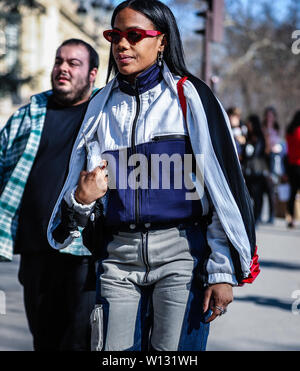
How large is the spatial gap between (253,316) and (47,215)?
267 cm

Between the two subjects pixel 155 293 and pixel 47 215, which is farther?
pixel 47 215

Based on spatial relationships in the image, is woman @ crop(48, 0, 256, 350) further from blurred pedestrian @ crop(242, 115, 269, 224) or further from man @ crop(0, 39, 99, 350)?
blurred pedestrian @ crop(242, 115, 269, 224)

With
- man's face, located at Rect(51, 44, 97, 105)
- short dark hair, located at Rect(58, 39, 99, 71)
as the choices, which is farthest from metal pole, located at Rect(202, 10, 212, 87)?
man's face, located at Rect(51, 44, 97, 105)

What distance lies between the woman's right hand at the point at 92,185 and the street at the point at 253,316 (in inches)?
97.8

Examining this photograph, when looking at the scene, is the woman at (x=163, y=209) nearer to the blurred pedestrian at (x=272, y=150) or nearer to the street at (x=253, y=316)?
the street at (x=253, y=316)

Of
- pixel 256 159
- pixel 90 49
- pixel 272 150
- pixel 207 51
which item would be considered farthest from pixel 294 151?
pixel 90 49

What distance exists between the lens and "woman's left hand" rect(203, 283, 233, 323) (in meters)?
2.42

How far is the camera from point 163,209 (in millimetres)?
2455

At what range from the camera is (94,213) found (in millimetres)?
2621

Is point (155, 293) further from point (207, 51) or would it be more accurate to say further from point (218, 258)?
point (207, 51)

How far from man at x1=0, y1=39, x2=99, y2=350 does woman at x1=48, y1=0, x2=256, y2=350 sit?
1204mm

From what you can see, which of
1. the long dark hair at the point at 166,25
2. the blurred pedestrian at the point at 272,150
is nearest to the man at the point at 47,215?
the long dark hair at the point at 166,25
